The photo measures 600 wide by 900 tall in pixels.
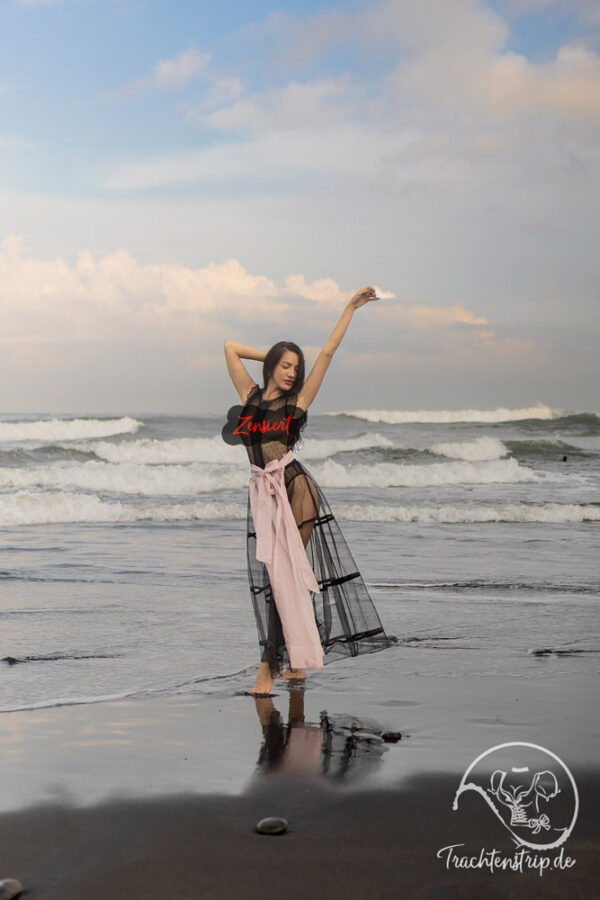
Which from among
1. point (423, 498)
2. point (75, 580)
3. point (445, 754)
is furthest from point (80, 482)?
point (445, 754)

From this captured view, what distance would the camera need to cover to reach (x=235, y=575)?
9.25 meters

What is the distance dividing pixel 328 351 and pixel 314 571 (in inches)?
50.9

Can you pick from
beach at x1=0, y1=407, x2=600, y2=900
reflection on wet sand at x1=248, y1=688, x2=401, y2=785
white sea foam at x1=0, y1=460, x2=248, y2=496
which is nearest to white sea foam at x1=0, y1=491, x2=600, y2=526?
beach at x1=0, y1=407, x2=600, y2=900

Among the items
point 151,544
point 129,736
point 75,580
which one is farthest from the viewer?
point 151,544

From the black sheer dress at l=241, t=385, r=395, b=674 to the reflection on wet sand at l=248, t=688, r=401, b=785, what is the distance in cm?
51

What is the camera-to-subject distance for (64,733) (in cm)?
409

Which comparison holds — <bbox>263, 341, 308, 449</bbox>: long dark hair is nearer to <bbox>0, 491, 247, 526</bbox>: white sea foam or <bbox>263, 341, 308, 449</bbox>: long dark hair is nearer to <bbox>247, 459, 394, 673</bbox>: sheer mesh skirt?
<bbox>247, 459, 394, 673</bbox>: sheer mesh skirt

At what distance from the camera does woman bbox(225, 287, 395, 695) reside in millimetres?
4859

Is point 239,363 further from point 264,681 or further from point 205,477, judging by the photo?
point 205,477

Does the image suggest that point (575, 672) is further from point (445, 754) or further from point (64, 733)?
point (64, 733)

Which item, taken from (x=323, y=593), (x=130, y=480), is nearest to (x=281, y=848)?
(x=323, y=593)

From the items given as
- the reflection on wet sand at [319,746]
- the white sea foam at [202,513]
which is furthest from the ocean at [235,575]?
the reflection on wet sand at [319,746]

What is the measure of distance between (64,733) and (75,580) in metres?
4.82
